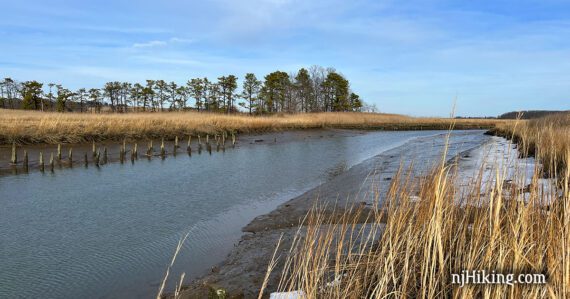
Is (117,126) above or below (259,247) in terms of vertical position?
above

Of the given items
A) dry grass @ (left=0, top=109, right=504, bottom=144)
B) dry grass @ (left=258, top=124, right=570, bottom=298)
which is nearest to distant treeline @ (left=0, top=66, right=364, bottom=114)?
dry grass @ (left=0, top=109, right=504, bottom=144)

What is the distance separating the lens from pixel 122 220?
24.4ft

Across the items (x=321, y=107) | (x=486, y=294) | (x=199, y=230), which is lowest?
(x=199, y=230)

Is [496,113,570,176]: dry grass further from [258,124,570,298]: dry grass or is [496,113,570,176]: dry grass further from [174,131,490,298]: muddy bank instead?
[174,131,490,298]: muddy bank

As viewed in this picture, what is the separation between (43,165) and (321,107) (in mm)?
64807

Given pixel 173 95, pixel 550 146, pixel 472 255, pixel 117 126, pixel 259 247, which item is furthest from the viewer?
pixel 173 95

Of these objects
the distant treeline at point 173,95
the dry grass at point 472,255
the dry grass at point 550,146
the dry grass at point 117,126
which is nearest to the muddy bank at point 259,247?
the dry grass at point 472,255

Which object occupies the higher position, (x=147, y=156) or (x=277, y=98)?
(x=277, y=98)

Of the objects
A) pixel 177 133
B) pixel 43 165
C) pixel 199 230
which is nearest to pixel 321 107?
pixel 177 133

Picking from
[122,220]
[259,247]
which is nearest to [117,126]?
[122,220]

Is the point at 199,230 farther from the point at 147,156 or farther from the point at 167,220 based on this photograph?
the point at 147,156

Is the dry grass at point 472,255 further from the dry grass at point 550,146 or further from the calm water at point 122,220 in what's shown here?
the calm water at point 122,220

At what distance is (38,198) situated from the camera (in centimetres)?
904

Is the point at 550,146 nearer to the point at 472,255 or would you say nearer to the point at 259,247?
the point at 259,247
